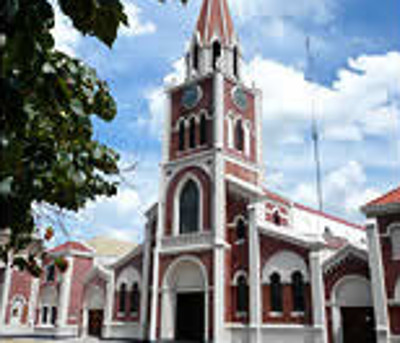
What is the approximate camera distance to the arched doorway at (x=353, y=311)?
2197 centimetres

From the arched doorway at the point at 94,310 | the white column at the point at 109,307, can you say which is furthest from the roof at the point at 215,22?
the arched doorway at the point at 94,310

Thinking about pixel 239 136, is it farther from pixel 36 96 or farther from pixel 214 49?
pixel 36 96

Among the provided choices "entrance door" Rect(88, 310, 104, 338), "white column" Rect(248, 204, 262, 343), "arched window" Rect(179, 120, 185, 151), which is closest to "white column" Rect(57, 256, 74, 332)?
"entrance door" Rect(88, 310, 104, 338)

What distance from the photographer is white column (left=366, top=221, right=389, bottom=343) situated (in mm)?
20375

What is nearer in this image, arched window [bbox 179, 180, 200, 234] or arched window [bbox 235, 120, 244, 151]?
arched window [bbox 179, 180, 200, 234]

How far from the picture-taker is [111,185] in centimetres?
563

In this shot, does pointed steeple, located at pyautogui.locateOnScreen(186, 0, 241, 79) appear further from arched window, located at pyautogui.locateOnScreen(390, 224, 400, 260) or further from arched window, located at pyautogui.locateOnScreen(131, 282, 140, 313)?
arched window, located at pyautogui.locateOnScreen(390, 224, 400, 260)

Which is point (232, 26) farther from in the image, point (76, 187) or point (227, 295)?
point (76, 187)

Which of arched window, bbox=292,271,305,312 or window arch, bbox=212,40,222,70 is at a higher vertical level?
window arch, bbox=212,40,222,70

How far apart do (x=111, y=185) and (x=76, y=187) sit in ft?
8.51

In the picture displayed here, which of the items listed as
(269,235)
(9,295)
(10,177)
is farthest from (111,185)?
(9,295)

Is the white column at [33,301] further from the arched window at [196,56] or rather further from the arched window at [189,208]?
the arched window at [196,56]

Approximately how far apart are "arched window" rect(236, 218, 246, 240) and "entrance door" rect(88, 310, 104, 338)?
1432 centimetres

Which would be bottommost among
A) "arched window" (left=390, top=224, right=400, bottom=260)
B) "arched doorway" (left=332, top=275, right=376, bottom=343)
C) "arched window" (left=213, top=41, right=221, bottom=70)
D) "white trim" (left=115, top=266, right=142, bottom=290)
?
"arched doorway" (left=332, top=275, right=376, bottom=343)
